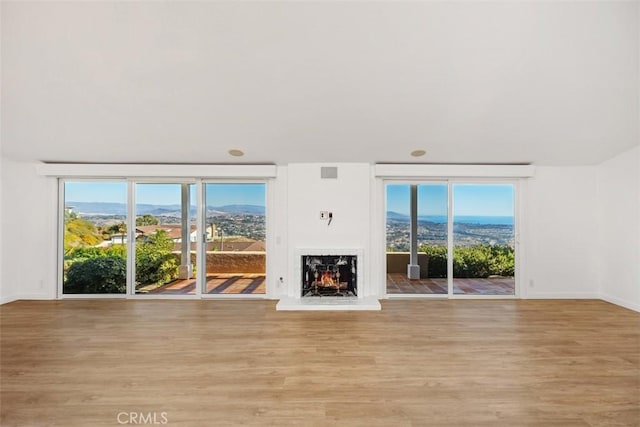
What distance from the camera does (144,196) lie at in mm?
4973

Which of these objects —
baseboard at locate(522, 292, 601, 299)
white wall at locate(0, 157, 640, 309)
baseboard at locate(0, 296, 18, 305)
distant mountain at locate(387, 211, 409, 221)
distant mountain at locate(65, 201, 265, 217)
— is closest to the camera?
baseboard at locate(0, 296, 18, 305)

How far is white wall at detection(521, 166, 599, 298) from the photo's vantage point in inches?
193

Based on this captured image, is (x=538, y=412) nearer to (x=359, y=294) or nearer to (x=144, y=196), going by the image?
(x=359, y=294)

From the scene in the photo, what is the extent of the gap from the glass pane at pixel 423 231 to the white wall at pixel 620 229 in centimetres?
248

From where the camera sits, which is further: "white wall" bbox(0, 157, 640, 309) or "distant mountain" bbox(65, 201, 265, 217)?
"distant mountain" bbox(65, 201, 265, 217)

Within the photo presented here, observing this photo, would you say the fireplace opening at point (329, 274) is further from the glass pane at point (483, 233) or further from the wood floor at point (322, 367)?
the glass pane at point (483, 233)

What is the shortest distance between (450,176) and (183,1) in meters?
4.15

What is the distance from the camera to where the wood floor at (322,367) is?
2094mm

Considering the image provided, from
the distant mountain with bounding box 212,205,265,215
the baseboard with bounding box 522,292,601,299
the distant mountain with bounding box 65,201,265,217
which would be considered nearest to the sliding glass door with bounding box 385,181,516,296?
the baseboard with bounding box 522,292,601,299

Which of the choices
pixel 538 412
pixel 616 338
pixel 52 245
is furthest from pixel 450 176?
pixel 52 245

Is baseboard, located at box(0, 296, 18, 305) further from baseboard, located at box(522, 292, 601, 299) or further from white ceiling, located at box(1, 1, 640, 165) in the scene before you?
baseboard, located at box(522, 292, 601, 299)

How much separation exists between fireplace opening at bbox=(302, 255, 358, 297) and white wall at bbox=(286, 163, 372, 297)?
0.19 m

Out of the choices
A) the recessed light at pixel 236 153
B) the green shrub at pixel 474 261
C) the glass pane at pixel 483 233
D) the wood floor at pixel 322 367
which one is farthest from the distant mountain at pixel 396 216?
the recessed light at pixel 236 153

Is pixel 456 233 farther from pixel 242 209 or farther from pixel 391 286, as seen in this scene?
pixel 242 209
